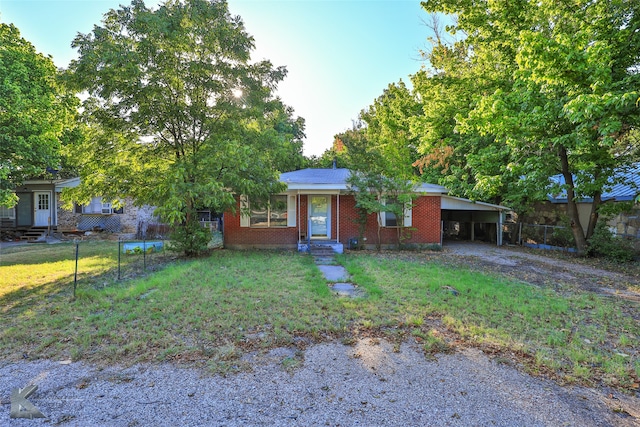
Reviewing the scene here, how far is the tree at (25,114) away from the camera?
29.7ft

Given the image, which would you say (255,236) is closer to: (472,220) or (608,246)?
(472,220)

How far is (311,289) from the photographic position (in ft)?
21.4

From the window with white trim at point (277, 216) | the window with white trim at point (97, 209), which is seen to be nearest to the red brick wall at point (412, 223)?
the window with white trim at point (277, 216)

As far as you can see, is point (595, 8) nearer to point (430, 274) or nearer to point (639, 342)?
point (430, 274)

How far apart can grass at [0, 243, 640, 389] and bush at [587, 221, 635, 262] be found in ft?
19.1

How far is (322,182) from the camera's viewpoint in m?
11.9

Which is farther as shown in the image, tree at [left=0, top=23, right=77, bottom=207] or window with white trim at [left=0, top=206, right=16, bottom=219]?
window with white trim at [left=0, top=206, right=16, bottom=219]

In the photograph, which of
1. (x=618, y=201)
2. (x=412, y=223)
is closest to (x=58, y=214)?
(x=412, y=223)

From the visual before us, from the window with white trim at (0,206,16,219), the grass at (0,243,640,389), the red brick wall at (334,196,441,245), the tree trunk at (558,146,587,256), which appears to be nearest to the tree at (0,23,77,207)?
the grass at (0,243,640,389)

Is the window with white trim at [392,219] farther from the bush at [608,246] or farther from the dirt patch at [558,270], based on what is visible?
the bush at [608,246]

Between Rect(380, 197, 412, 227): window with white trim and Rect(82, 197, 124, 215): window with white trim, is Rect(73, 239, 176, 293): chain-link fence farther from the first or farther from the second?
Rect(380, 197, 412, 227): window with white trim

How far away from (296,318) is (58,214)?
61.5ft

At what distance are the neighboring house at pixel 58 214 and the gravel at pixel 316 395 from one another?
1563cm

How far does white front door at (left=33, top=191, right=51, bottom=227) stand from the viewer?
1738 cm
